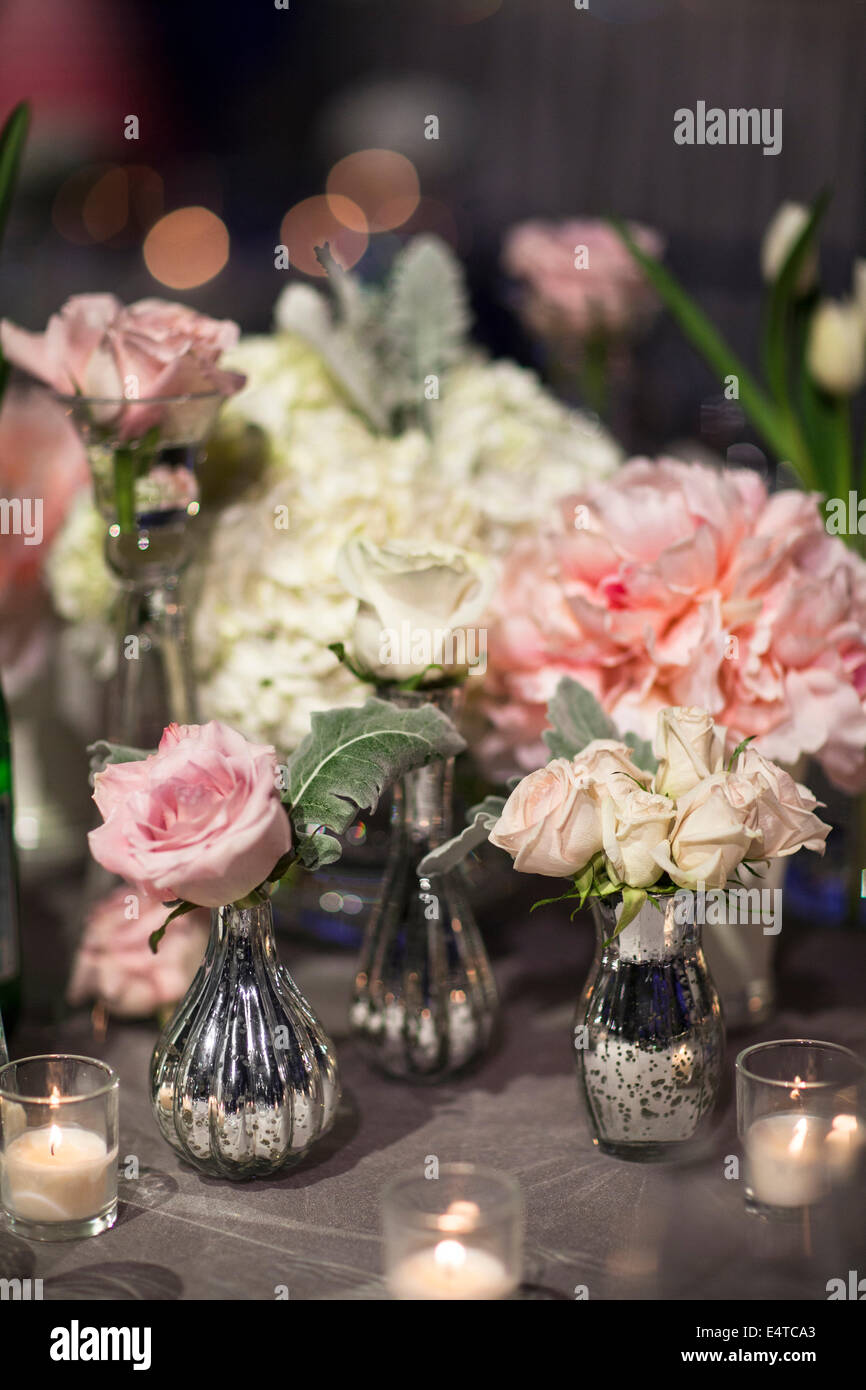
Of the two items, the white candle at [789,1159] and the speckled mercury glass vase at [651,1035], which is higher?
the speckled mercury glass vase at [651,1035]

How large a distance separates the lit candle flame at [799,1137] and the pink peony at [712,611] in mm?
199

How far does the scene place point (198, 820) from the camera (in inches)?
23.8

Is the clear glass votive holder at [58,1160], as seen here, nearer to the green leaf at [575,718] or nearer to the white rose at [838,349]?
the green leaf at [575,718]

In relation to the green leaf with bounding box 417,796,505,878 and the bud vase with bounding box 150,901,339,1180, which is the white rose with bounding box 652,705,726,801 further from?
the bud vase with bounding box 150,901,339,1180

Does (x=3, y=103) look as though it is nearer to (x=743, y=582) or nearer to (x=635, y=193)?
(x=635, y=193)

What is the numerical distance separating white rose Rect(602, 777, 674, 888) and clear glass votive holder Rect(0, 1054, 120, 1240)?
0.25 meters

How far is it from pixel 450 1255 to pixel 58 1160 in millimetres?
193

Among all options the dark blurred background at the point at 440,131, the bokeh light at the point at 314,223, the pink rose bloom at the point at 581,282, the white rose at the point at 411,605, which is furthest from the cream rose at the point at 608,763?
the bokeh light at the point at 314,223

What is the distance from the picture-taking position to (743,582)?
0.75m

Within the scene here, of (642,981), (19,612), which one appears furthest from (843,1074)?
(19,612)

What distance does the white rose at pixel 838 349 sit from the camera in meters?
0.91

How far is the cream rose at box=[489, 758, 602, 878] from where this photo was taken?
0.62m

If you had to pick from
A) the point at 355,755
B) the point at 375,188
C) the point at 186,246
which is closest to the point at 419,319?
Result: the point at 355,755

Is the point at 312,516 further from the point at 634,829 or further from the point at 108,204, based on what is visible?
the point at 108,204
